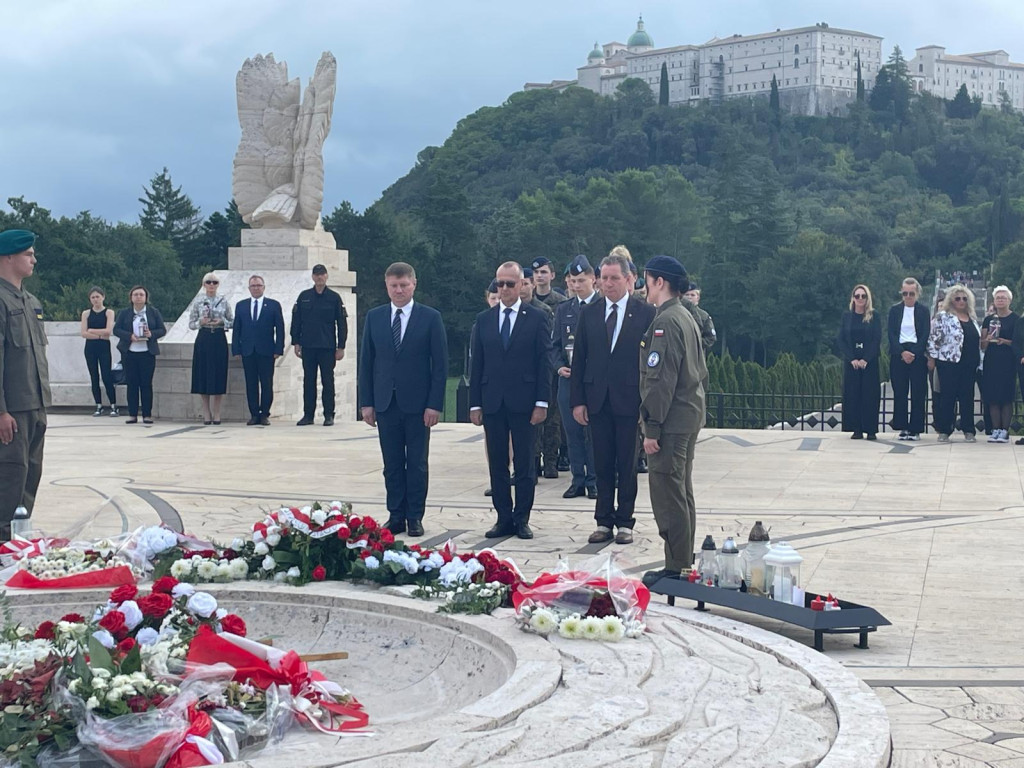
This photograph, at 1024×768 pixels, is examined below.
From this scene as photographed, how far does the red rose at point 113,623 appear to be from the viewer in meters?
4.85

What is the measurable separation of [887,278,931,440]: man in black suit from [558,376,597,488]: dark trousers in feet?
17.8

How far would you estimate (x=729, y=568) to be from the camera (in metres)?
6.34

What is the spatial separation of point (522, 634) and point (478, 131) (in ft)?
350

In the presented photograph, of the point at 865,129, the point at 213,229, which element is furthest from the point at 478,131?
the point at 213,229

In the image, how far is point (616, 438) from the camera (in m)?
8.31

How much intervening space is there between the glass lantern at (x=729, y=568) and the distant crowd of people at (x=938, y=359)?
27.7ft

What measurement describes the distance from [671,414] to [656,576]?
83 cm


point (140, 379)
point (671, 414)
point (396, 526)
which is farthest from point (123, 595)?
point (140, 379)

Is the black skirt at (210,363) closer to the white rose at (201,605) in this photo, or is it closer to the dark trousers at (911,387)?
the dark trousers at (911,387)

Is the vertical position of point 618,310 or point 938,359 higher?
point 618,310

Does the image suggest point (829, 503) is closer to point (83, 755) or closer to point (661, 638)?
point (661, 638)

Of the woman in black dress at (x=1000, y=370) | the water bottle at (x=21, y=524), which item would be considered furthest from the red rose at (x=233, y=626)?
the woman in black dress at (x=1000, y=370)

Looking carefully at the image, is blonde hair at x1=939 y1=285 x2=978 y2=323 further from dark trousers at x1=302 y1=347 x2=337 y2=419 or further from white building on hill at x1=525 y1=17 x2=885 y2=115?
white building on hill at x1=525 y1=17 x2=885 y2=115

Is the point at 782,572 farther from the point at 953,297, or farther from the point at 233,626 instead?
the point at 953,297
